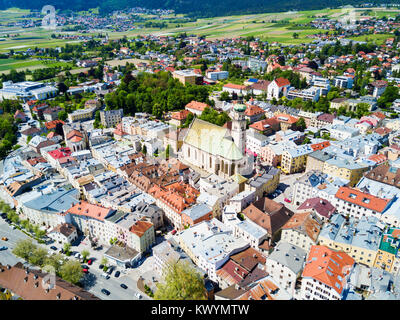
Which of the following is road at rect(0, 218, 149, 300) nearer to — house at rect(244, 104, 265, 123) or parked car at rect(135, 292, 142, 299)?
parked car at rect(135, 292, 142, 299)

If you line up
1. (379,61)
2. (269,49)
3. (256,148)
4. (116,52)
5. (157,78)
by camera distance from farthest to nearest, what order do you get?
(116,52) < (269,49) < (379,61) < (157,78) < (256,148)

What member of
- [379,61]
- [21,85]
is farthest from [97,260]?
[379,61]

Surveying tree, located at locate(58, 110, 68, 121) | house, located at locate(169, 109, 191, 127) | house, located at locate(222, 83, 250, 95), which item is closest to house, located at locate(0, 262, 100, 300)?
house, located at locate(169, 109, 191, 127)

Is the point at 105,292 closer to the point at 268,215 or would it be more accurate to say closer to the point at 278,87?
the point at 268,215

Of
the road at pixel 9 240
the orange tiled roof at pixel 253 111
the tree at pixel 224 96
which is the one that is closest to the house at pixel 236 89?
the tree at pixel 224 96

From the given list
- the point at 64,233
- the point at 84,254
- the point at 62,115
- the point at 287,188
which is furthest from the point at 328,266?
the point at 62,115

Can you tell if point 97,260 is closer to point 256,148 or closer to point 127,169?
point 127,169
